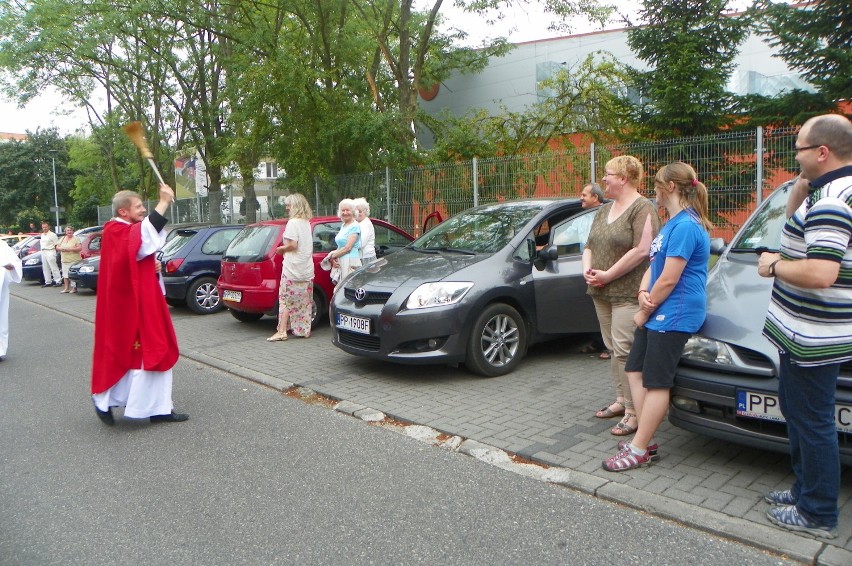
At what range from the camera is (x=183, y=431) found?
18.6ft

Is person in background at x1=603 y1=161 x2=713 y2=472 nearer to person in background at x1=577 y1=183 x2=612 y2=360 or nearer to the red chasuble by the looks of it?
person in background at x1=577 y1=183 x2=612 y2=360

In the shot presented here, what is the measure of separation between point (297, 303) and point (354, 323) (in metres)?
2.49

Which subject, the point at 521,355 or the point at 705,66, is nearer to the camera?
the point at 521,355

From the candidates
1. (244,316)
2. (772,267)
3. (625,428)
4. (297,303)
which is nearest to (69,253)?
(244,316)

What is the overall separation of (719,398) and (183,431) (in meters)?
3.88

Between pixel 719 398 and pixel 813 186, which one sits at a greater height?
pixel 813 186

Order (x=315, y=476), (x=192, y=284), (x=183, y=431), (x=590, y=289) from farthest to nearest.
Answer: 1. (x=192, y=284)
2. (x=183, y=431)
3. (x=590, y=289)
4. (x=315, y=476)

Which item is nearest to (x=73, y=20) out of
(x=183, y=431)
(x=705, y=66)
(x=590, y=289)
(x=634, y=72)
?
(x=634, y=72)

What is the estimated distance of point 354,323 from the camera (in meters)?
6.91

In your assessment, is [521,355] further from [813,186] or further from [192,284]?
[192,284]

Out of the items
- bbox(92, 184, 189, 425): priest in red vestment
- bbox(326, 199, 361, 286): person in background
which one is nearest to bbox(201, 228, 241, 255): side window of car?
bbox(326, 199, 361, 286): person in background

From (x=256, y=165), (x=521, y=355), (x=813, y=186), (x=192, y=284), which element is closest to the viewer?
(x=813, y=186)

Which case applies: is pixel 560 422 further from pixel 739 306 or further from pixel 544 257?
pixel 544 257

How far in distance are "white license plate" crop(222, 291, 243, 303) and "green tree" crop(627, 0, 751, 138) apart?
7.73 meters
